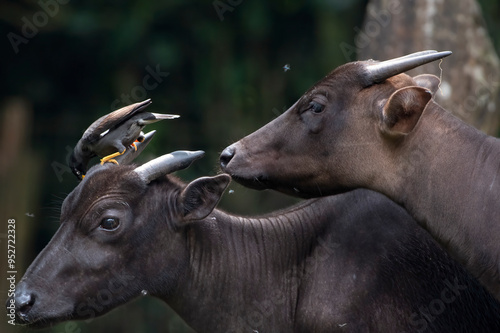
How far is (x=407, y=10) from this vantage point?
10469 millimetres

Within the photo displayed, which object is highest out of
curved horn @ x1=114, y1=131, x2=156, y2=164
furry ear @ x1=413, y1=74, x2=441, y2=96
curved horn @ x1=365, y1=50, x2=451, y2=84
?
curved horn @ x1=365, y1=50, x2=451, y2=84

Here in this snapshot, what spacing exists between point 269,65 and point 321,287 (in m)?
8.14

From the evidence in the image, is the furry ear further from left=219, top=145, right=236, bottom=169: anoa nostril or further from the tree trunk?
the tree trunk

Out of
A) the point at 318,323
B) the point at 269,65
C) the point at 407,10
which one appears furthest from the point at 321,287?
the point at 269,65

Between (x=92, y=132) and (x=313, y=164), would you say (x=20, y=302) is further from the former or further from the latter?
(x=313, y=164)

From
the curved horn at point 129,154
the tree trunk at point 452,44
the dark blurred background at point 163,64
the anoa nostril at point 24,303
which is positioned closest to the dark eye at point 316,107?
the curved horn at point 129,154

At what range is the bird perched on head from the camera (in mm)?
7129

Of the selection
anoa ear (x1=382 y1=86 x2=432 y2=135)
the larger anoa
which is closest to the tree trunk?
the larger anoa

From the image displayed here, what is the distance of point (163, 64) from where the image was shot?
14.3m

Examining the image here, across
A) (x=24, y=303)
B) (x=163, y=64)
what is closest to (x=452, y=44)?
(x=163, y=64)

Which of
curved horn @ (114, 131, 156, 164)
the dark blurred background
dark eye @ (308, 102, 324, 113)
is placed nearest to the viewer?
dark eye @ (308, 102, 324, 113)

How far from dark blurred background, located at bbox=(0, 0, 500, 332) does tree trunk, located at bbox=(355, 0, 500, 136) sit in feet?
11.2

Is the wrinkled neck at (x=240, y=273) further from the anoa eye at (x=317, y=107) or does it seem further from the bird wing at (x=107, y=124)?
the bird wing at (x=107, y=124)

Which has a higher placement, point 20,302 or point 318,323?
point 20,302
